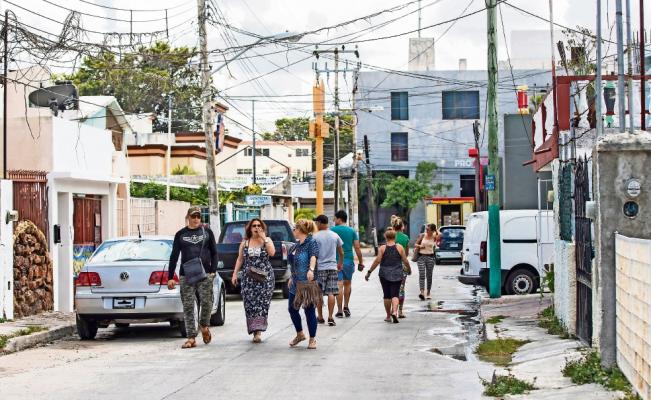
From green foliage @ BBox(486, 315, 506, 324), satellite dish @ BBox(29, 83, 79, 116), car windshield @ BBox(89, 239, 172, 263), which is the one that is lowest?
green foliage @ BBox(486, 315, 506, 324)

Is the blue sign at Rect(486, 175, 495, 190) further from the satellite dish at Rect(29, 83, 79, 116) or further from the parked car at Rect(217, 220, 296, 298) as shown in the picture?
the satellite dish at Rect(29, 83, 79, 116)

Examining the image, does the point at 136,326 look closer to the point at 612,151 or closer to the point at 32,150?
the point at 32,150

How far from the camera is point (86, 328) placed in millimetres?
16578

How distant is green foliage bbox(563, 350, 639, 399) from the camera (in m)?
9.72

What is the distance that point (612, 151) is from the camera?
Answer: 1107 centimetres

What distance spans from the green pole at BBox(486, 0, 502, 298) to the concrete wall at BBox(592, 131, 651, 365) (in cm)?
1202

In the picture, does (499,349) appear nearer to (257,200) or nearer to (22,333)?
(22,333)

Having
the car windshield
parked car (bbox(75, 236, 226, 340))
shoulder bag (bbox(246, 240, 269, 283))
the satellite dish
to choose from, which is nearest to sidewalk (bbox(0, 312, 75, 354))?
parked car (bbox(75, 236, 226, 340))

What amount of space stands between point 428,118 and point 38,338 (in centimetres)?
5076

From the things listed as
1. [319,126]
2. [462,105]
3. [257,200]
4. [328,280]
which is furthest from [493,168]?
[462,105]

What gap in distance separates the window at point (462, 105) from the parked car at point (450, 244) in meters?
23.3

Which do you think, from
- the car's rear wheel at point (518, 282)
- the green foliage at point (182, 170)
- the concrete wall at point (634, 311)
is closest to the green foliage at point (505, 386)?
the concrete wall at point (634, 311)

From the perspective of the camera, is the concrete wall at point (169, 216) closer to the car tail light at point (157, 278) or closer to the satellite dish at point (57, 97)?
the satellite dish at point (57, 97)

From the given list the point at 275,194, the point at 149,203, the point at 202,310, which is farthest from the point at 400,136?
the point at 202,310
